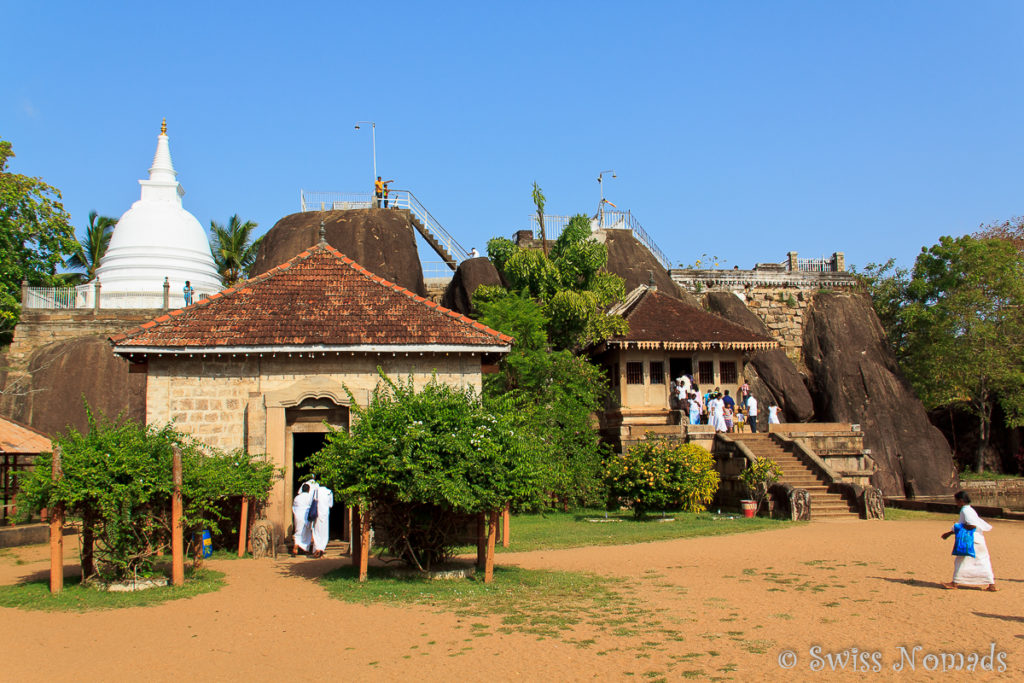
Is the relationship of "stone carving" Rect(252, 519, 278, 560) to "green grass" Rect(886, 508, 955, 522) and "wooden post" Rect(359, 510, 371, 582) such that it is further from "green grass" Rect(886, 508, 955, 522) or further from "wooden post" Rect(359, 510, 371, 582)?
"green grass" Rect(886, 508, 955, 522)

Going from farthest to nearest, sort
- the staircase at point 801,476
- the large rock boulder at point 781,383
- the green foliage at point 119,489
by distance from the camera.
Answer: the large rock boulder at point 781,383, the staircase at point 801,476, the green foliage at point 119,489

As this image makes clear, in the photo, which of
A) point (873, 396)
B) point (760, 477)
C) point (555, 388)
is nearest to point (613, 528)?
point (760, 477)

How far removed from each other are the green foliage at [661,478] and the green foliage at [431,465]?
7.54 meters

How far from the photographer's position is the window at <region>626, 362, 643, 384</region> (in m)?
24.0

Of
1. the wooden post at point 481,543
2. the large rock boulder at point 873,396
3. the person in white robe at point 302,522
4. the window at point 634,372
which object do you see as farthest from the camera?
the large rock boulder at point 873,396

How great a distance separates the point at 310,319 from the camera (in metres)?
15.1

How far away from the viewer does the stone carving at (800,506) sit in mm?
17094

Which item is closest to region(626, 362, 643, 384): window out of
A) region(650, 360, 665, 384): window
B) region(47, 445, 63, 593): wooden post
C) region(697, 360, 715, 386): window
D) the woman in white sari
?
region(650, 360, 665, 384): window

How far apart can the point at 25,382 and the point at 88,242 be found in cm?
1823

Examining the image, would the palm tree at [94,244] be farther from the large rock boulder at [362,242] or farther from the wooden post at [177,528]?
the wooden post at [177,528]

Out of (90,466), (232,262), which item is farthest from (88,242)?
(90,466)

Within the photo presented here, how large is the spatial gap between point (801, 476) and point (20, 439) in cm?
1907

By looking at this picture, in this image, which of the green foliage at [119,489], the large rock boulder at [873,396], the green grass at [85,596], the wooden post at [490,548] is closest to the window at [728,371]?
the large rock boulder at [873,396]

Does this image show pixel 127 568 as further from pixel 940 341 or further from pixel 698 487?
pixel 940 341
